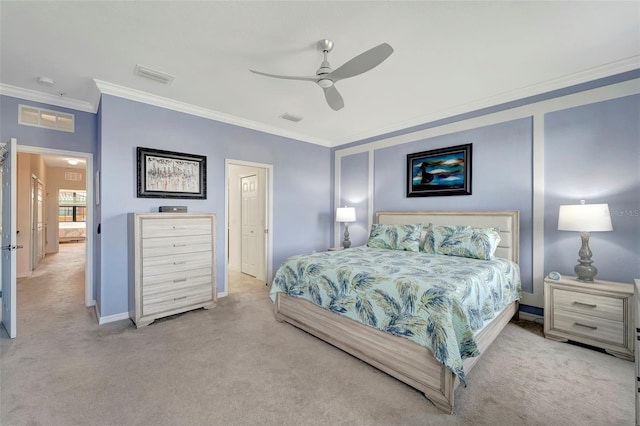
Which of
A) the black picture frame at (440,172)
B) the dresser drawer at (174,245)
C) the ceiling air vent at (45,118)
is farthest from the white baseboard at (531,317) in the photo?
the ceiling air vent at (45,118)

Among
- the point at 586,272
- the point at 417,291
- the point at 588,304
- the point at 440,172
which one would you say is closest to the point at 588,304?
the point at 588,304

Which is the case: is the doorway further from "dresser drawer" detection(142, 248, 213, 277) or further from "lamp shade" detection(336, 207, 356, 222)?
"lamp shade" detection(336, 207, 356, 222)

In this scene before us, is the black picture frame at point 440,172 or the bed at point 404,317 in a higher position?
the black picture frame at point 440,172

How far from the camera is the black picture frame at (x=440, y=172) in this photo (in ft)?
12.5

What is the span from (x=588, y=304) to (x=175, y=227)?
4.45 meters

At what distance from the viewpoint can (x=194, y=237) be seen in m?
3.42

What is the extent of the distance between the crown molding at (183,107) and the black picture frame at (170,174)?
2.03 feet

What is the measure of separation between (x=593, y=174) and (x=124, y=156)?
17.6 ft

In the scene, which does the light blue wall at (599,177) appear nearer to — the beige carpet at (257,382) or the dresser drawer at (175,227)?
the beige carpet at (257,382)

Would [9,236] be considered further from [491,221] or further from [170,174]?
[491,221]

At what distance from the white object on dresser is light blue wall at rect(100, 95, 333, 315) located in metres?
0.23

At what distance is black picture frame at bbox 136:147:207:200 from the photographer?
3406 millimetres

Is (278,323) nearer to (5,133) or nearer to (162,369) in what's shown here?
(162,369)

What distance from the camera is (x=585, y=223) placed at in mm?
2572
